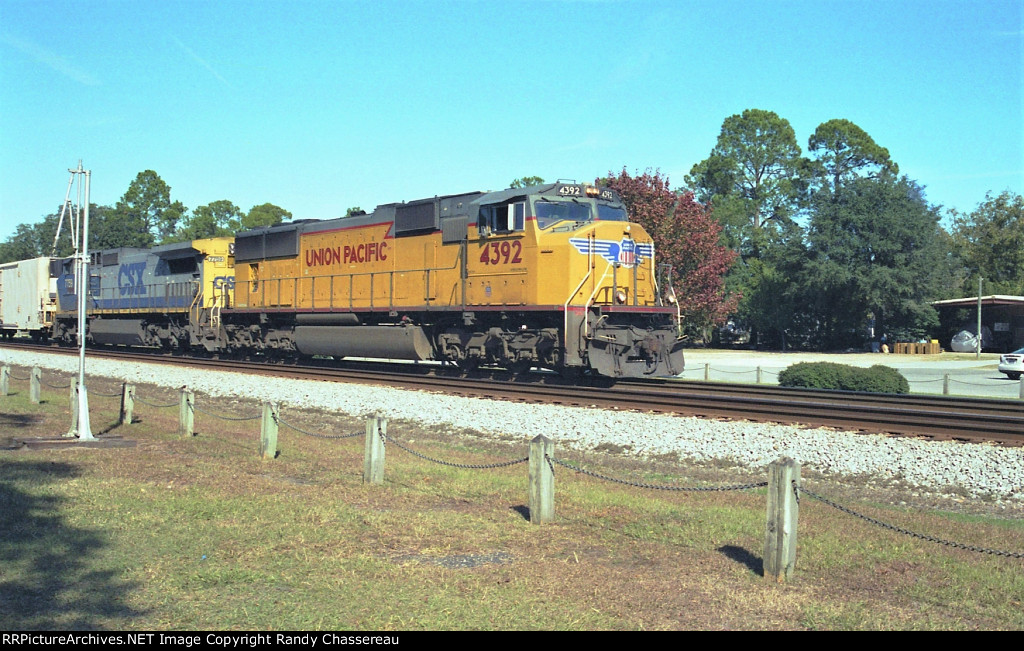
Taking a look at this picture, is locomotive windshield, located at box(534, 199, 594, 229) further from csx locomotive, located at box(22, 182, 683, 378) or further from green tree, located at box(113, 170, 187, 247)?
green tree, located at box(113, 170, 187, 247)

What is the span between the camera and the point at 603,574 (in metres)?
6.27

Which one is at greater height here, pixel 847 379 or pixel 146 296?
pixel 146 296

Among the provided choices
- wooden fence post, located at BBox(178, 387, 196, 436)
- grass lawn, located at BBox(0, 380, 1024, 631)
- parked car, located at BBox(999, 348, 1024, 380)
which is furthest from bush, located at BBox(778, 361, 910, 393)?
wooden fence post, located at BBox(178, 387, 196, 436)

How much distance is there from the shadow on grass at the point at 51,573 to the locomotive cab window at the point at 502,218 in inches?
453

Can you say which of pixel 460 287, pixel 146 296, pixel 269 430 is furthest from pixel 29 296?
pixel 269 430

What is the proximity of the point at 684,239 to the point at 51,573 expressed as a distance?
3838 cm

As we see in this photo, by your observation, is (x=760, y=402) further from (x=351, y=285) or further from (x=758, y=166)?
(x=758, y=166)

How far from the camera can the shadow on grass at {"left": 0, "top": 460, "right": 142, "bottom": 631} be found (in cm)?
504

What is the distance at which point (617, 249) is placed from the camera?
18188 mm

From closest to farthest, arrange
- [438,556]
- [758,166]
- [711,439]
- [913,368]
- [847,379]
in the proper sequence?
[438,556], [711,439], [847,379], [913,368], [758,166]

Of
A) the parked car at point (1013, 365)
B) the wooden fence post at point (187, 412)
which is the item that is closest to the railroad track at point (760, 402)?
the wooden fence post at point (187, 412)

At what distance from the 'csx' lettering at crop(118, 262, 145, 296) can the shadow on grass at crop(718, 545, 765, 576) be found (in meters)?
29.9
